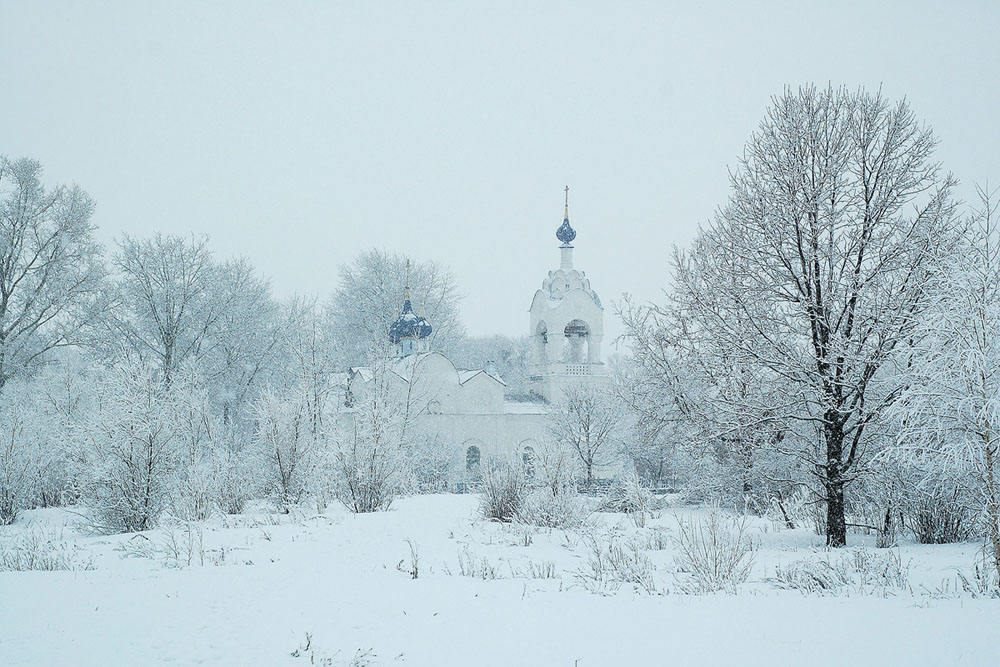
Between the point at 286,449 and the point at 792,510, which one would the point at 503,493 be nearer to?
the point at 792,510

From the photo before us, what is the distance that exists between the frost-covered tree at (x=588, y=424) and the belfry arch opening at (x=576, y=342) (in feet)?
13.5

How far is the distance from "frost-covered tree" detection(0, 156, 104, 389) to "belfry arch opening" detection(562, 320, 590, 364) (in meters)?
19.2

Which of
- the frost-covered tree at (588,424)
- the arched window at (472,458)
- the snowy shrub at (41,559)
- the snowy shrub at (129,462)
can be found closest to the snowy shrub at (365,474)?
the snowy shrub at (129,462)

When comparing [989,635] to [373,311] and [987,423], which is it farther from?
[373,311]

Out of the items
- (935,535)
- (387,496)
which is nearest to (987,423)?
(935,535)

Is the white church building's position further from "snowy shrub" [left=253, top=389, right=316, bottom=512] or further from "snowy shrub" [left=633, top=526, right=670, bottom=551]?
"snowy shrub" [left=633, top=526, right=670, bottom=551]

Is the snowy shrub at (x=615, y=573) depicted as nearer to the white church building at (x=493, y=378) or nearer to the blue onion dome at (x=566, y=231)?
the white church building at (x=493, y=378)

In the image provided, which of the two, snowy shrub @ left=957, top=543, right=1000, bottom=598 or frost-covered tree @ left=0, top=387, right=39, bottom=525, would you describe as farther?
frost-covered tree @ left=0, top=387, right=39, bottom=525

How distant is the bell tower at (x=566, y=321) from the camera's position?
3109 cm

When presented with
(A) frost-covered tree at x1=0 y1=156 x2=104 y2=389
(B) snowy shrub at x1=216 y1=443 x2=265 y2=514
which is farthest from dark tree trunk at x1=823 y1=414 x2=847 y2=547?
(A) frost-covered tree at x1=0 y1=156 x2=104 y2=389

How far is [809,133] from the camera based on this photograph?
9.27 metres

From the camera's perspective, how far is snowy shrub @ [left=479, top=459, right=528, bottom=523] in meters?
11.8

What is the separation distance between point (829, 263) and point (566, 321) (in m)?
22.2

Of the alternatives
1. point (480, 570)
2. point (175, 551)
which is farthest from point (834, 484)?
point (175, 551)
